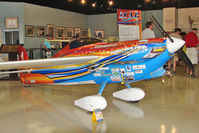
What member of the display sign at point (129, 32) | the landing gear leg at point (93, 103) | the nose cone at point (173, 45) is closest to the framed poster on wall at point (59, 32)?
the display sign at point (129, 32)

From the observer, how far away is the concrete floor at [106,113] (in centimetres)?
319

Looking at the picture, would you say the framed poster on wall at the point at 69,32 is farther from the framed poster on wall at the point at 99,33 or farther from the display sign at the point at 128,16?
the display sign at the point at 128,16

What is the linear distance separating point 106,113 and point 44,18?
10705mm

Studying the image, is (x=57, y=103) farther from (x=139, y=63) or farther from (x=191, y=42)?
(x=191, y=42)

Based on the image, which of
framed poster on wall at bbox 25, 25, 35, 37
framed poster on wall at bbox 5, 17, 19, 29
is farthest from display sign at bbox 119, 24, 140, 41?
framed poster on wall at bbox 5, 17, 19, 29

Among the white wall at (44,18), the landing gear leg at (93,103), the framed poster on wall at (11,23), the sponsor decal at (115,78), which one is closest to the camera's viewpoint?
the landing gear leg at (93,103)

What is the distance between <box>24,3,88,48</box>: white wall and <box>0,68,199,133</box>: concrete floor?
7326 millimetres

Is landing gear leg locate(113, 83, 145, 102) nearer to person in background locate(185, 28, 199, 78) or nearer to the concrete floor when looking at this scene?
the concrete floor

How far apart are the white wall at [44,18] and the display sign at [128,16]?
710cm

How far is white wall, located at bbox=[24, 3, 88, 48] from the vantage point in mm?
12305

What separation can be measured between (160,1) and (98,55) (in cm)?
1161

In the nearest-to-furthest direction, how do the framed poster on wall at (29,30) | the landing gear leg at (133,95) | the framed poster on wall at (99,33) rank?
the landing gear leg at (133,95)
the framed poster on wall at (29,30)
the framed poster on wall at (99,33)

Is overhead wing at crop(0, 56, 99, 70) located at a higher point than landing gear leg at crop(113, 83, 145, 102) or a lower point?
higher

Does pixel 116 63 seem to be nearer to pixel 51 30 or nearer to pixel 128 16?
pixel 128 16
